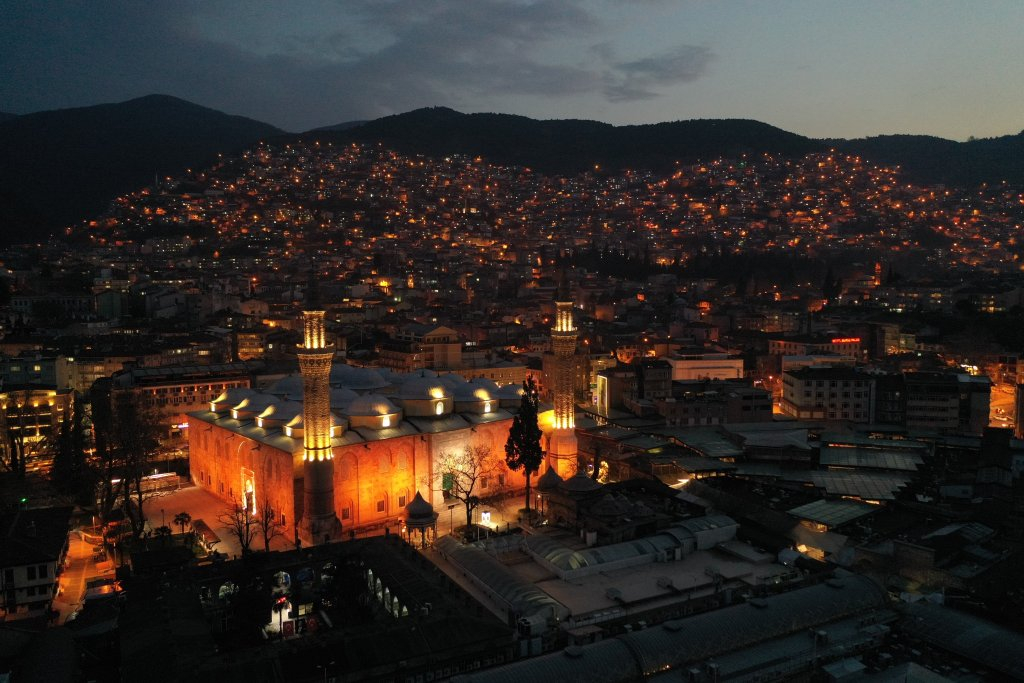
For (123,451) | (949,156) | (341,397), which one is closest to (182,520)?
(123,451)

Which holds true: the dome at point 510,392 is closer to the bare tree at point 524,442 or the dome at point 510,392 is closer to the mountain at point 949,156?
the bare tree at point 524,442

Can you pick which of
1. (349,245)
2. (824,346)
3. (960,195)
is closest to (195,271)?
(349,245)

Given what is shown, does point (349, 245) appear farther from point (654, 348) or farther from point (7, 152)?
point (7, 152)

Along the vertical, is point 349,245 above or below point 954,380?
above

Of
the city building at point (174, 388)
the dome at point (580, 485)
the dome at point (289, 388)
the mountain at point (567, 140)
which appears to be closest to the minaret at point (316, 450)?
the dome at point (289, 388)

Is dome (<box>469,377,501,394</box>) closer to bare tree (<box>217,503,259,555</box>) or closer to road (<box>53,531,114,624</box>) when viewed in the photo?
bare tree (<box>217,503,259,555</box>)

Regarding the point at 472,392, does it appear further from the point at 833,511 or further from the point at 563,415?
the point at 833,511

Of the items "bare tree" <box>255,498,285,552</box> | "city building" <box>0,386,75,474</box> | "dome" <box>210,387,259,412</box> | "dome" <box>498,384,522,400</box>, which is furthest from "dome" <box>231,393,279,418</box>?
"city building" <box>0,386,75,474</box>
